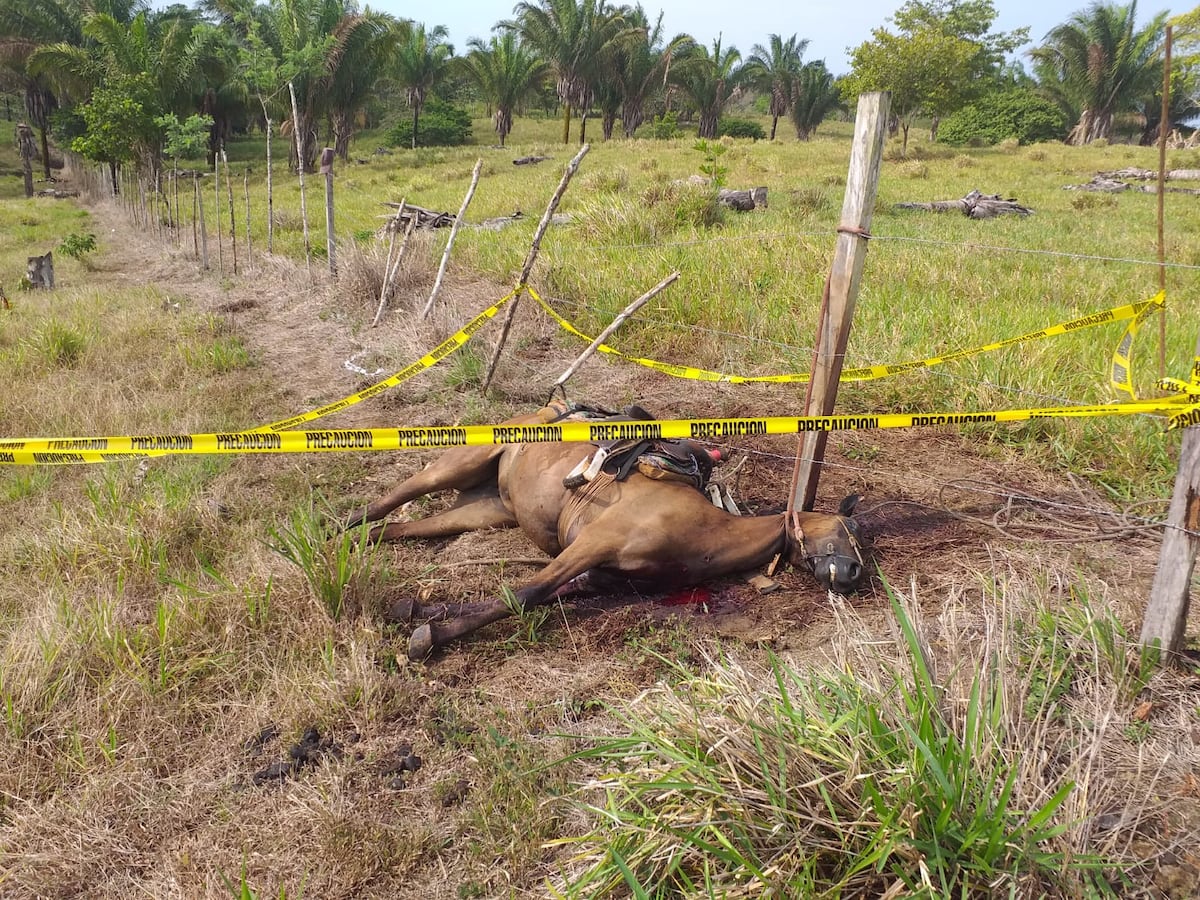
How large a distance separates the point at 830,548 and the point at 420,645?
1.65 m

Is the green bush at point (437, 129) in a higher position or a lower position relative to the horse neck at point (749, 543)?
higher

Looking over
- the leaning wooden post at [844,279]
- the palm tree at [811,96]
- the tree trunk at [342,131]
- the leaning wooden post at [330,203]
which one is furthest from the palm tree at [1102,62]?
the leaning wooden post at [844,279]

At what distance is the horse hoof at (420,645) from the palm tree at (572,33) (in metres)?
36.1

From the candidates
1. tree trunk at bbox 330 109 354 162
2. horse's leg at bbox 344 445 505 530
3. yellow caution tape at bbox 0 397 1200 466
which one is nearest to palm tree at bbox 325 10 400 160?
tree trunk at bbox 330 109 354 162

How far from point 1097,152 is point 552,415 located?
29.3 meters

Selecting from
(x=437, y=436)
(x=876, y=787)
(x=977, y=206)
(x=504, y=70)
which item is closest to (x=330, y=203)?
(x=437, y=436)

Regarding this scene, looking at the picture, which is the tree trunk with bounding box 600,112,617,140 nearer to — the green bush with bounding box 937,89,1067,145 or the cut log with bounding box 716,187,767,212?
the green bush with bounding box 937,89,1067,145

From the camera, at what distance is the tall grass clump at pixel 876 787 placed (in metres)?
1.62

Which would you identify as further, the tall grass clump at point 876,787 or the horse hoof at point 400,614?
the horse hoof at point 400,614

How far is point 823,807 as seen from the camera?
1784 millimetres

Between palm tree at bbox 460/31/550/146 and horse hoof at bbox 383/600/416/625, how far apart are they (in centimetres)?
4071

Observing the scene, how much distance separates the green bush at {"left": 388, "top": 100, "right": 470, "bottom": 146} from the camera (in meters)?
40.9

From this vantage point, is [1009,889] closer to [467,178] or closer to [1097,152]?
[467,178]

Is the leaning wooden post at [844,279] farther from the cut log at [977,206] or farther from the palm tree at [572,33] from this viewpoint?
the palm tree at [572,33]
